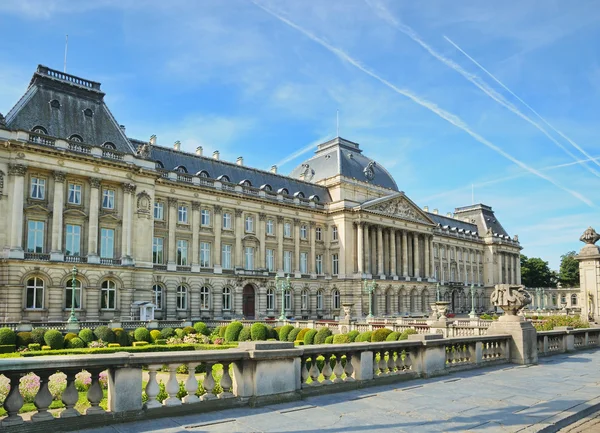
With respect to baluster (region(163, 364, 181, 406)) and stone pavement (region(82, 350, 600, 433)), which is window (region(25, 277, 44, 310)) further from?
baluster (region(163, 364, 181, 406))

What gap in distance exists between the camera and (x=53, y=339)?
2905cm

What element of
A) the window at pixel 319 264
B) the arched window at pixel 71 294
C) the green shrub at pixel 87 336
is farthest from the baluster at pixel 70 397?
the window at pixel 319 264

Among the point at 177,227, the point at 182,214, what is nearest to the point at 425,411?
the point at 177,227

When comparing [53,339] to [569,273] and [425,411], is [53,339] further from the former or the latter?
[569,273]

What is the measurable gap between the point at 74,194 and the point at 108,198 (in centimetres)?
285

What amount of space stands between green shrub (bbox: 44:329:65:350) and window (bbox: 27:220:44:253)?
12.8 m

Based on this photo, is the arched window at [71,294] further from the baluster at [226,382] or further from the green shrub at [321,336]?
the baluster at [226,382]

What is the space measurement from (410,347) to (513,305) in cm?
582

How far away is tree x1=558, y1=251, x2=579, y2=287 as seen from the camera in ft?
390

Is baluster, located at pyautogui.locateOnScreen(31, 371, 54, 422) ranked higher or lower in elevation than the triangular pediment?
lower

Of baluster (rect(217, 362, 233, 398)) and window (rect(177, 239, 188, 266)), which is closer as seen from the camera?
baluster (rect(217, 362, 233, 398))

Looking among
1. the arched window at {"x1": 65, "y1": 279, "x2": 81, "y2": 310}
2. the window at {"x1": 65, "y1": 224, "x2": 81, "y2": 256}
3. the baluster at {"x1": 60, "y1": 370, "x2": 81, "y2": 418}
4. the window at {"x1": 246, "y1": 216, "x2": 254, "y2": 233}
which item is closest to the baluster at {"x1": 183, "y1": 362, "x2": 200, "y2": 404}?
the baluster at {"x1": 60, "y1": 370, "x2": 81, "y2": 418}

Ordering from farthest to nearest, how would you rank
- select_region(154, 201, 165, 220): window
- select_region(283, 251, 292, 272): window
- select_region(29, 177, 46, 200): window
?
select_region(283, 251, 292, 272): window
select_region(154, 201, 165, 220): window
select_region(29, 177, 46, 200): window

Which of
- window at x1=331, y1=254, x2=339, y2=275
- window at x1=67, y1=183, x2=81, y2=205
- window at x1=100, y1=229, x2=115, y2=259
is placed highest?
window at x1=67, y1=183, x2=81, y2=205
